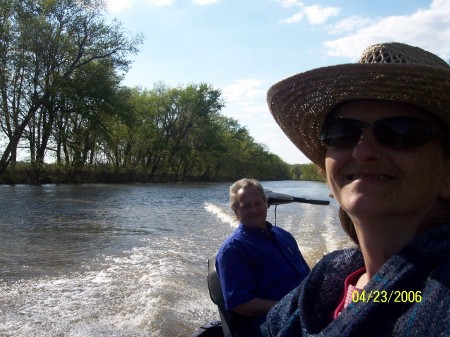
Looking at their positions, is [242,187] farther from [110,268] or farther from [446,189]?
[110,268]

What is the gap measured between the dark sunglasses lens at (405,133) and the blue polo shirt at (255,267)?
6.89 feet

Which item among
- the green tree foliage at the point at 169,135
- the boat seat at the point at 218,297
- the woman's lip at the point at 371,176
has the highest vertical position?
the green tree foliage at the point at 169,135

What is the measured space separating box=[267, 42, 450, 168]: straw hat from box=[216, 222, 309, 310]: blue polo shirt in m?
1.81

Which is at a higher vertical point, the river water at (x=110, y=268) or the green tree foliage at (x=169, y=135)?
the green tree foliage at (x=169, y=135)

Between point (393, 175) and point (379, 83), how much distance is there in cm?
29

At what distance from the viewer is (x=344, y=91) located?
1543 mm

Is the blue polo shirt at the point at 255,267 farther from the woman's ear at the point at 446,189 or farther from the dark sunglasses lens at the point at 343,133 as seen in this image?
the woman's ear at the point at 446,189

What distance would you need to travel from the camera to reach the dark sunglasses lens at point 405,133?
139 cm

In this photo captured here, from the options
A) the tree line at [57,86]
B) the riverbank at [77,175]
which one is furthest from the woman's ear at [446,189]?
the tree line at [57,86]

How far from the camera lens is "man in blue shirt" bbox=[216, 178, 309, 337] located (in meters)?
3.22

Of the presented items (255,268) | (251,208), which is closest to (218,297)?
(255,268)
